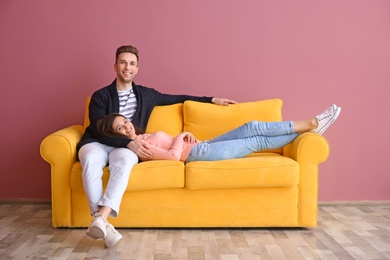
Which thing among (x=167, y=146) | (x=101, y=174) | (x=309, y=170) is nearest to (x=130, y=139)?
(x=167, y=146)

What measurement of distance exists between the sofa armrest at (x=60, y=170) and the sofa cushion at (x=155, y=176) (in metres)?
0.28

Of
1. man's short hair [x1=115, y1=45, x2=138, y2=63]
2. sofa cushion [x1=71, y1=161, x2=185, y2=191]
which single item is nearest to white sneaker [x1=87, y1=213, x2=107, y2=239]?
sofa cushion [x1=71, y1=161, x2=185, y2=191]

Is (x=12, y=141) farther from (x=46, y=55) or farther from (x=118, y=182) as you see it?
(x=118, y=182)

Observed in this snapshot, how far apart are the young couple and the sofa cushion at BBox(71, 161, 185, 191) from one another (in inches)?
2.2

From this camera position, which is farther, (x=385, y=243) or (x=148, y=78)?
(x=148, y=78)

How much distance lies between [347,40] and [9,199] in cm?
295

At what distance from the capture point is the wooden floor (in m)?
3.18

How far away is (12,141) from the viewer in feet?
15.2

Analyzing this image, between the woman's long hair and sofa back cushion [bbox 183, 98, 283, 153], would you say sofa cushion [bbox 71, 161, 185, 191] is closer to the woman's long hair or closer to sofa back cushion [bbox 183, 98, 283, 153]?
the woman's long hair

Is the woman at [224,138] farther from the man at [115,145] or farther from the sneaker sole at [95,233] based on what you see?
the sneaker sole at [95,233]

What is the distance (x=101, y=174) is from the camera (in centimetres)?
361

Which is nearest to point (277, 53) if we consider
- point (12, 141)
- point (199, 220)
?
point (199, 220)

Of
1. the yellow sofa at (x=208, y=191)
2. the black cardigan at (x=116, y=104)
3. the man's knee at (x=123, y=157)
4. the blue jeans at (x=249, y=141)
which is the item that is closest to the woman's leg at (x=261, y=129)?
the blue jeans at (x=249, y=141)

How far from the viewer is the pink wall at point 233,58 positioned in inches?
180
